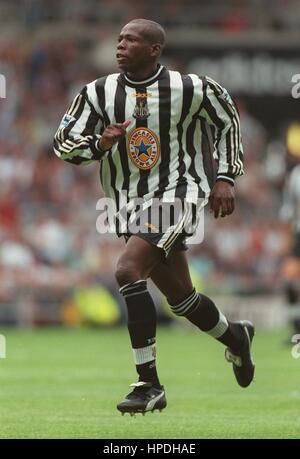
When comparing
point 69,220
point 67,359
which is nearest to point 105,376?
point 67,359

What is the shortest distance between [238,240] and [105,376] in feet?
32.0

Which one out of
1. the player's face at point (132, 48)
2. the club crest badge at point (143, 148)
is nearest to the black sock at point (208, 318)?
the club crest badge at point (143, 148)

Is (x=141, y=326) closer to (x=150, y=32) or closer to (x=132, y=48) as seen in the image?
(x=132, y=48)

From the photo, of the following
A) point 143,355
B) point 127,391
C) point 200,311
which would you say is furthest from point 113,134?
point 127,391

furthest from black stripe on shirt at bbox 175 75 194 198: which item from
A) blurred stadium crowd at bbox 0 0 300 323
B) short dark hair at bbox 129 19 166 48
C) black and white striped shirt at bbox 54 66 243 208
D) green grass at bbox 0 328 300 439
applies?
blurred stadium crowd at bbox 0 0 300 323

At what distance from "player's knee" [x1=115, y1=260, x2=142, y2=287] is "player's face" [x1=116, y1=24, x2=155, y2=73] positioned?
3.52 feet

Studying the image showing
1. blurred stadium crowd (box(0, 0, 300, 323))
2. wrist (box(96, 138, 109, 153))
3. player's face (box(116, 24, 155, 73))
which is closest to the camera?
wrist (box(96, 138, 109, 153))

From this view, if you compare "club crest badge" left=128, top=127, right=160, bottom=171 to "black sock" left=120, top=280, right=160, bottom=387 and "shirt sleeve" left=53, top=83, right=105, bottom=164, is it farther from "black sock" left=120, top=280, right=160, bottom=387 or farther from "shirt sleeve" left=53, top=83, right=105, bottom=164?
"black sock" left=120, top=280, right=160, bottom=387

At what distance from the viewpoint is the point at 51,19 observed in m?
21.0

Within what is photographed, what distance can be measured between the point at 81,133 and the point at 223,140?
811 mm

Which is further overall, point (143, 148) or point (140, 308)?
point (143, 148)

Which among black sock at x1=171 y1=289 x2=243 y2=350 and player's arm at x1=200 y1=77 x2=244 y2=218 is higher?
player's arm at x1=200 y1=77 x2=244 y2=218

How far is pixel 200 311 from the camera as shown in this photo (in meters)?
7.30

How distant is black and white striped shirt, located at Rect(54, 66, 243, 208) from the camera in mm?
6879
